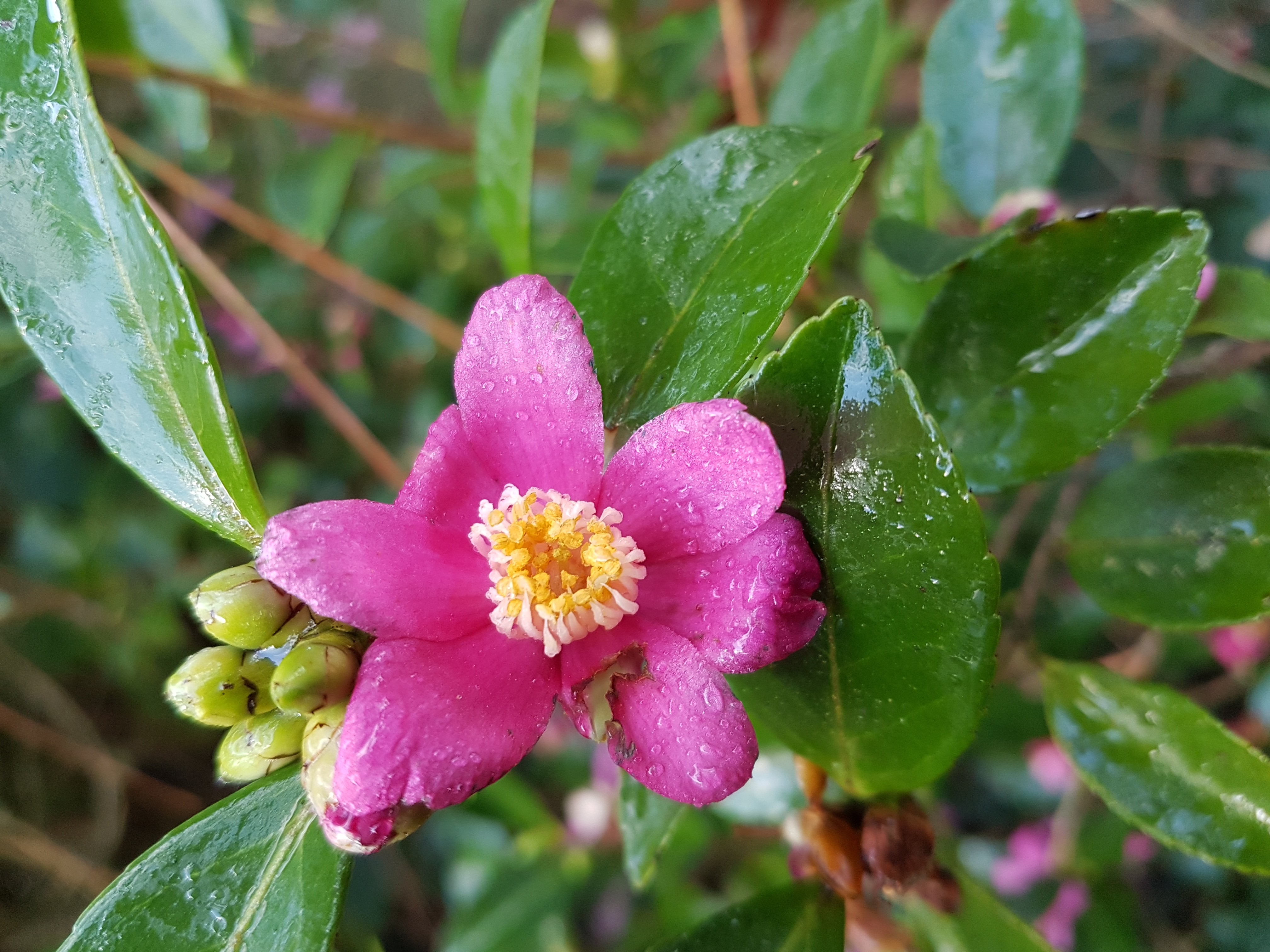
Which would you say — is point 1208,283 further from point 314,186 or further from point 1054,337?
point 314,186

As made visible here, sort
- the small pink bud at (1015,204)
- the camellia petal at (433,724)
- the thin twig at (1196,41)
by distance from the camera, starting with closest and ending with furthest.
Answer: the camellia petal at (433,724) → the small pink bud at (1015,204) → the thin twig at (1196,41)

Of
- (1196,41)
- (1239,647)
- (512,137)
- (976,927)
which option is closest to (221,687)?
(512,137)

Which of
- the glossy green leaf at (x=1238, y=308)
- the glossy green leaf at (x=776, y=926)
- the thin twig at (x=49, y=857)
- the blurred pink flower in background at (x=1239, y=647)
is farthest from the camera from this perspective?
the thin twig at (x=49, y=857)

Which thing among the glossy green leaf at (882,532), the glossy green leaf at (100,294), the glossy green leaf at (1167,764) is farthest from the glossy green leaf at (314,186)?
the glossy green leaf at (1167,764)

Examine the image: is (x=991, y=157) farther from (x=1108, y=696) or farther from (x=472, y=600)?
(x=472, y=600)

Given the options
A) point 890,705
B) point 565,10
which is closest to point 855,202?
point 565,10

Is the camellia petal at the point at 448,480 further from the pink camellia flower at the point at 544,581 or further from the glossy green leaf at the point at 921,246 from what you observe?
the glossy green leaf at the point at 921,246

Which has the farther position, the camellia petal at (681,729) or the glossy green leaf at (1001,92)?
the glossy green leaf at (1001,92)
